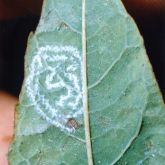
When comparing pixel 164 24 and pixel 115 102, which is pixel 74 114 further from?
pixel 164 24

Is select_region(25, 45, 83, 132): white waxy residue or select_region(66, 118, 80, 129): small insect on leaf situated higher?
select_region(25, 45, 83, 132): white waxy residue

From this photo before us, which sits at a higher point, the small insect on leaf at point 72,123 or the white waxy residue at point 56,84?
the white waxy residue at point 56,84

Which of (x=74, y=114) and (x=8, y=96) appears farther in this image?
(x=8, y=96)

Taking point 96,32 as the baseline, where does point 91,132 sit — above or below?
below

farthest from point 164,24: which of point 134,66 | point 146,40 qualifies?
point 134,66
